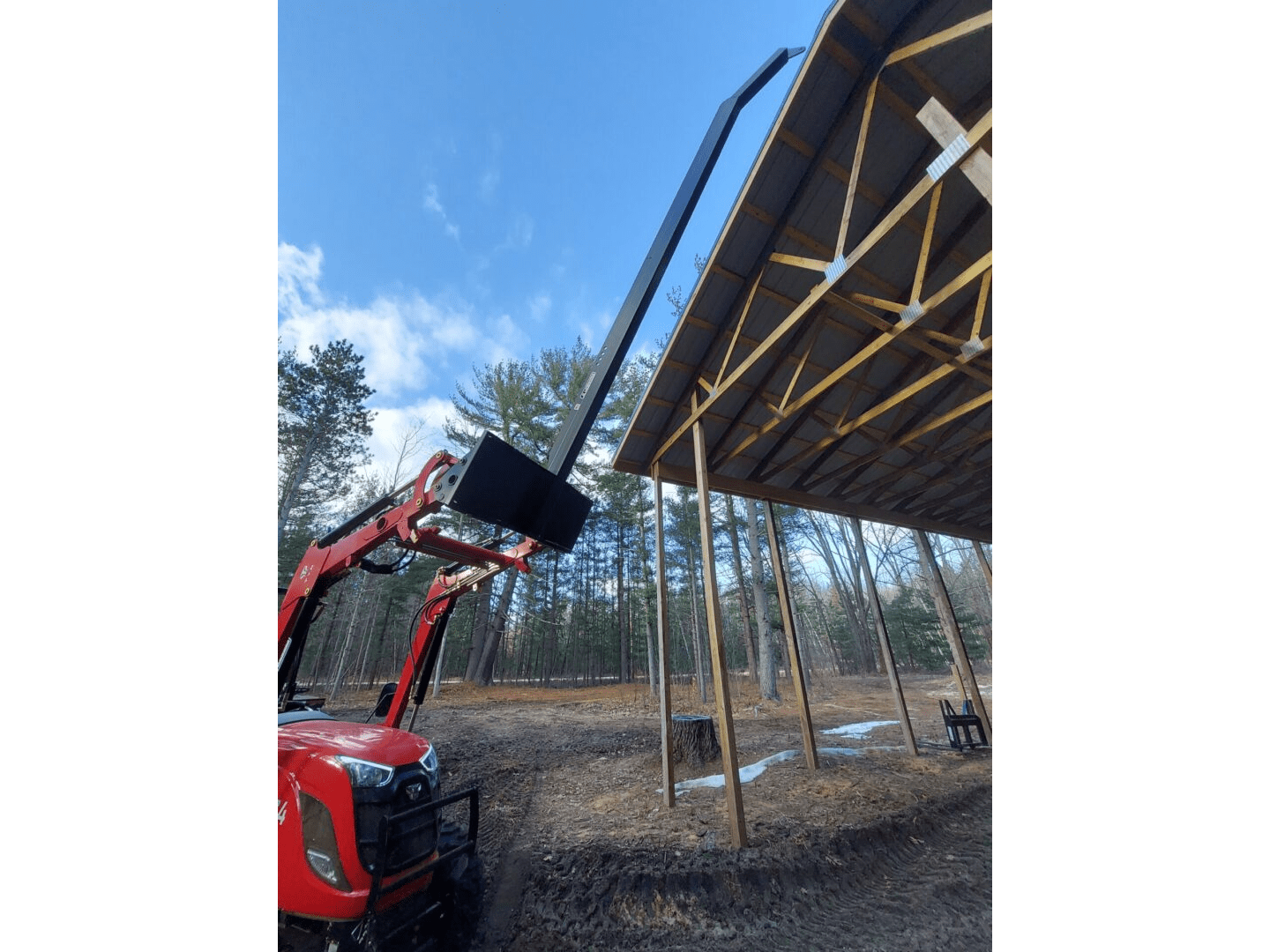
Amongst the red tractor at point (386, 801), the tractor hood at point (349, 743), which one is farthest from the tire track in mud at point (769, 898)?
the tractor hood at point (349, 743)

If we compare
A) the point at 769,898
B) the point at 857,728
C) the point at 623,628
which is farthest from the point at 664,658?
the point at 623,628

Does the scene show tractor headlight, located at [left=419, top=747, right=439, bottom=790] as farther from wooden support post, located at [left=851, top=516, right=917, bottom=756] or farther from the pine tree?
the pine tree

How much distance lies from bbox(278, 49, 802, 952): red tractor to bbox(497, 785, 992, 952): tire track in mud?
2.42ft

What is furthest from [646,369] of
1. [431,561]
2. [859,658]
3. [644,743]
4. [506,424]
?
[859,658]

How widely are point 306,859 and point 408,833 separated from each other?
51 centimetres

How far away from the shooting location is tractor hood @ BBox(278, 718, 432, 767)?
3000 mm

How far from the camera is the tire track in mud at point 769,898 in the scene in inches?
131

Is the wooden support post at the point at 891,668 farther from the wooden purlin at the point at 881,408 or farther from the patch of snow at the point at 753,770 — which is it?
the wooden purlin at the point at 881,408

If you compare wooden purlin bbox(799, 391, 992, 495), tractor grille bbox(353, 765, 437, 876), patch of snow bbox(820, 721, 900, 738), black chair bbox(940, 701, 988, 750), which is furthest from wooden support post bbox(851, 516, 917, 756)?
tractor grille bbox(353, 765, 437, 876)

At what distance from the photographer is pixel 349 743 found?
309cm

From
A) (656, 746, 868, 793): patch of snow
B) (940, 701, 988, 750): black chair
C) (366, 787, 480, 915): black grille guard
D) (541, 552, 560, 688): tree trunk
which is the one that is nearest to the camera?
(366, 787, 480, 915): black grille guard

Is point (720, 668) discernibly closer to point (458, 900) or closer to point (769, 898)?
point (769, 898)

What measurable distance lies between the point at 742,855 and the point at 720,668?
1.40 m

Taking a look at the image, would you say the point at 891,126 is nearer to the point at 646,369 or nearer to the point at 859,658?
the point at 646,369
